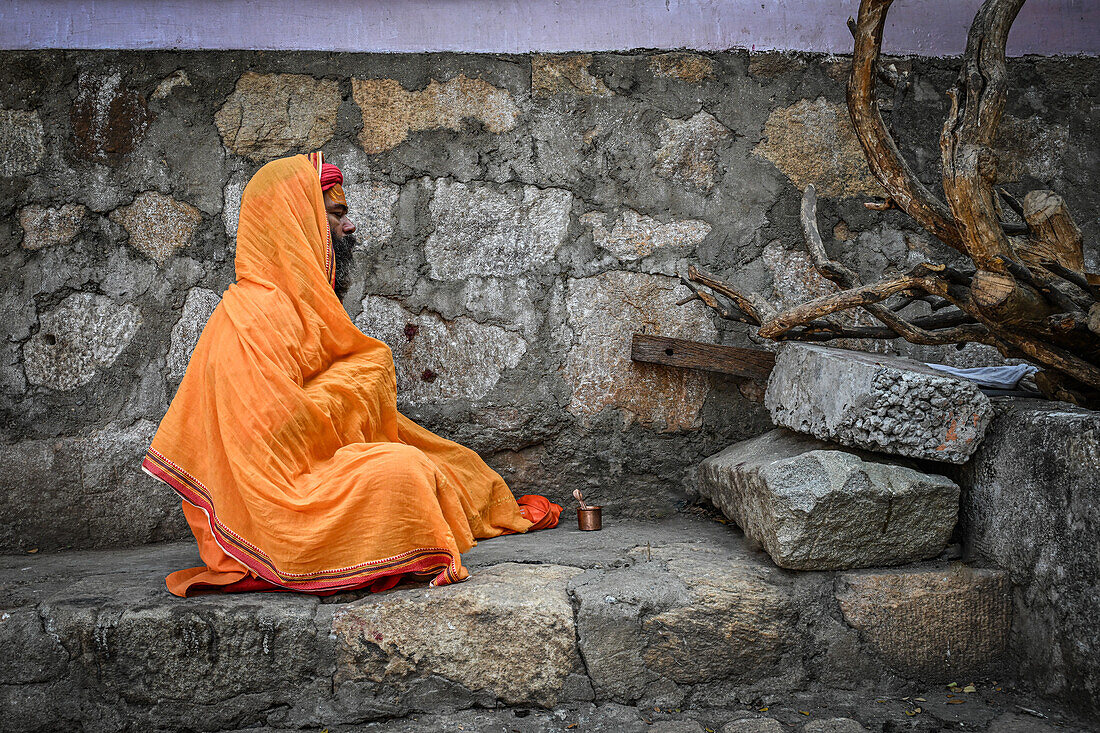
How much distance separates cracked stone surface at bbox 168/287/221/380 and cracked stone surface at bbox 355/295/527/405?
589mm

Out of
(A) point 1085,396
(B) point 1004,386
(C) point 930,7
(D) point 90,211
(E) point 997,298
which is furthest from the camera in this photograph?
(C) point 930,7

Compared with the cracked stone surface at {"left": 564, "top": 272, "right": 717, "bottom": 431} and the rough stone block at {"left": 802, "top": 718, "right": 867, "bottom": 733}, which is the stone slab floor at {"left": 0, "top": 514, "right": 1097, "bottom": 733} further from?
the cracked stone surface at {"left": 564, "top": 272, "right": 717, "bottom": 431}

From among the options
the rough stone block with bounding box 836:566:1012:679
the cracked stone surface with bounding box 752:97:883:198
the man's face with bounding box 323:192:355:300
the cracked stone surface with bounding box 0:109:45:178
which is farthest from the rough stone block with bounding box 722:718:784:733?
the cracked stone surface with bounding box 0:109:45:178

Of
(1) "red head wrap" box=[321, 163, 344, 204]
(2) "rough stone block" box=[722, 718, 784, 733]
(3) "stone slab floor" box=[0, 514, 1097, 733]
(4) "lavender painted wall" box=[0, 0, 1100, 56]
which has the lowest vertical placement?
(2) "rough stone block" box=[722, 718, 784, 733]

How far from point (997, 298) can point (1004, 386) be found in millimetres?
549

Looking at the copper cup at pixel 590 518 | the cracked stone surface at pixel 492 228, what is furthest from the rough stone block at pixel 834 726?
the cracked stone surface at pixel 492 228

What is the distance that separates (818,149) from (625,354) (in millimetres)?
1126

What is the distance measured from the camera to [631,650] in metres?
2.08

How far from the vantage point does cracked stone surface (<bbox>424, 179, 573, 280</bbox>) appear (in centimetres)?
309

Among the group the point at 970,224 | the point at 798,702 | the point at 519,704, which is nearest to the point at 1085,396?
the point at 970,224

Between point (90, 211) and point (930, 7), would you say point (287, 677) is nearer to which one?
point (90, 211)

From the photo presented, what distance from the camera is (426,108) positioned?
10.2ft

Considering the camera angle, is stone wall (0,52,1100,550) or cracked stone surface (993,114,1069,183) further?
cracked stone surface (993,114,1069,183)

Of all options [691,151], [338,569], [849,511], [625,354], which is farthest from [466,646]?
[691,151]
